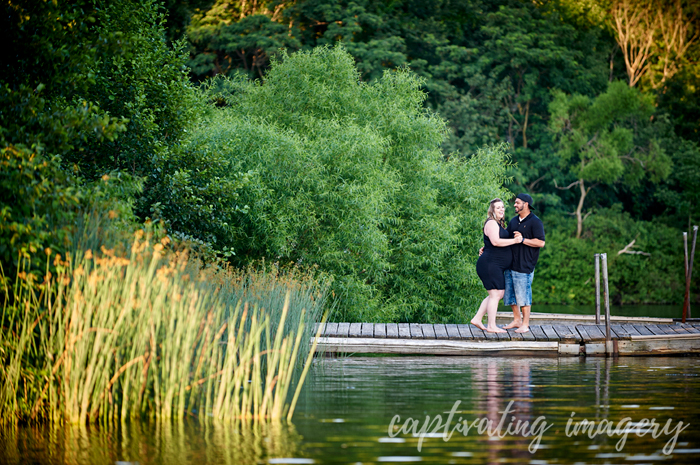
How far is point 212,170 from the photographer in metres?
13.0

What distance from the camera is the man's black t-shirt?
11.6 meters

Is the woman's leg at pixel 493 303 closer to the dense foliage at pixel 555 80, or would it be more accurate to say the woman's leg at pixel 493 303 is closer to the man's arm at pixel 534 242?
the man's arm at pixel 534 242

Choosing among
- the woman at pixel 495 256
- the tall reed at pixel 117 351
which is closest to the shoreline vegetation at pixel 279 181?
the tall reed at pixel 117 351

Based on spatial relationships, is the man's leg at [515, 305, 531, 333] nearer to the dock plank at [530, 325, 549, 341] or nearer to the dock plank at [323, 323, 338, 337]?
the dock plank at [530, 325, 549, 341]

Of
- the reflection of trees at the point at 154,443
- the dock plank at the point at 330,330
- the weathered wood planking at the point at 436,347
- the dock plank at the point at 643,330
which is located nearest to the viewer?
the reflection of trees at the point at 154,443

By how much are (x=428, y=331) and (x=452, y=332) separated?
37 centimetres

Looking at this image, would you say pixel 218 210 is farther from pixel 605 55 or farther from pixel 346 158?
pixel 605 55

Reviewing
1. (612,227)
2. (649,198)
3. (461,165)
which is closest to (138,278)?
(461,165)

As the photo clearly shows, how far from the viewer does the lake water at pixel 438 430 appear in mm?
6137

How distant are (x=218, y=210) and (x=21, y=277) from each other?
5863 millimetres

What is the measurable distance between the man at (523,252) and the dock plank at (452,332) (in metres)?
0.93

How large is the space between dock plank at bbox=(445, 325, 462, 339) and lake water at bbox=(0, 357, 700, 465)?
2.20 m

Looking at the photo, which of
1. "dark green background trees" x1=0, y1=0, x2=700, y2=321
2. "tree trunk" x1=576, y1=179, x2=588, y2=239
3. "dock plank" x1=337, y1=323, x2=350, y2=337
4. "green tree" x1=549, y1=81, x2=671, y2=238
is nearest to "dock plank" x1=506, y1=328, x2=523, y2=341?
"dock plank" x1=337, y1=323, x2=350, y2=337

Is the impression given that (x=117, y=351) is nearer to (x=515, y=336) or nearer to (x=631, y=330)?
(x=515, y=336)
